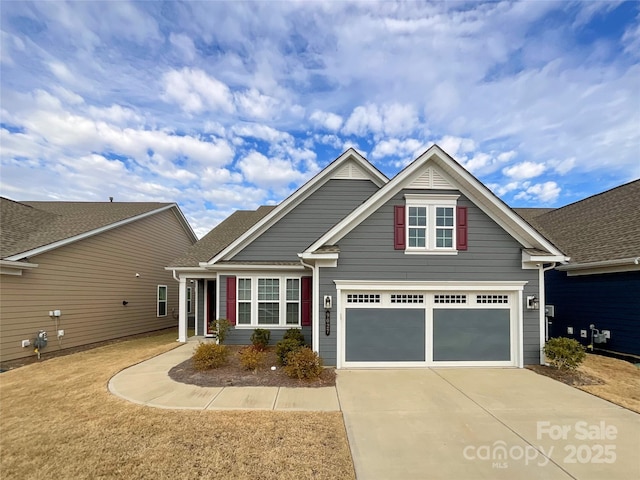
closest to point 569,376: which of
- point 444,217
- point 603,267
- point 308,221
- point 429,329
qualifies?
point 429,329

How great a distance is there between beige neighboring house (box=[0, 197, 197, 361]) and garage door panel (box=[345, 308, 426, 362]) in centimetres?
985

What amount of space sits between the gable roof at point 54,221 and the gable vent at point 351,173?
30.8 feet

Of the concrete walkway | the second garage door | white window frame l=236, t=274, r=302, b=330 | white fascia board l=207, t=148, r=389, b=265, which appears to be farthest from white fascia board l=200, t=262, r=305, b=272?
the concrete walkway

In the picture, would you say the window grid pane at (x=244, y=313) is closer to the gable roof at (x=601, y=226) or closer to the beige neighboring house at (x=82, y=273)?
Result: the beige neighboring house at (x=82, y=273)

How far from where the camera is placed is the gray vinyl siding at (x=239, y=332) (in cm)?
1109

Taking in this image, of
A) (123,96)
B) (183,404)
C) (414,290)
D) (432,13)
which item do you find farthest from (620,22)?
(123,96)

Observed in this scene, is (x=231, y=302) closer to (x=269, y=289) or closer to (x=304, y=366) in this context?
(x=269, y=289)

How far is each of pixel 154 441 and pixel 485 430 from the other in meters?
4.85

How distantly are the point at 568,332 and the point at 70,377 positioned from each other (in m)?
15.6

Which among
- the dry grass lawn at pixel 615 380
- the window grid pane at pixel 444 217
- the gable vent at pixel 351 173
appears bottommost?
the dry grass lawn at pixel 615 380

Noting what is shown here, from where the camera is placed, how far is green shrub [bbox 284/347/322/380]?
7.52 m

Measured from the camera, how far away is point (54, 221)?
13.1m

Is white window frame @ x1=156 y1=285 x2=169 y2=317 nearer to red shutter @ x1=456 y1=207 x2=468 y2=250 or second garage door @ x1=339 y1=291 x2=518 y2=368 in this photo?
second garage door @ x1=339 y1=291 x2=518 y2=368

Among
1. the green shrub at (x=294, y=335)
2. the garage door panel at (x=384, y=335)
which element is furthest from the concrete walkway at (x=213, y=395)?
the green shrub at (x=294, y=335)
